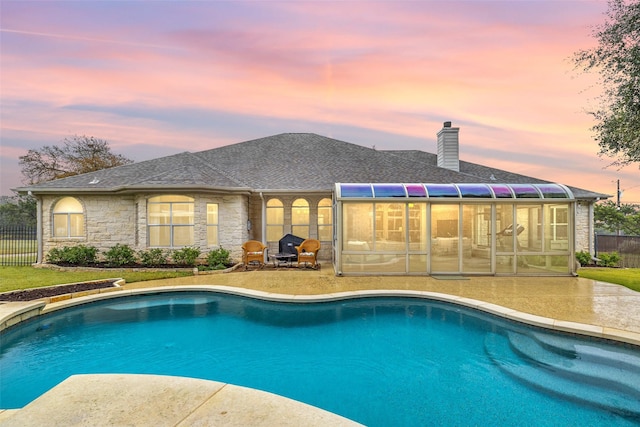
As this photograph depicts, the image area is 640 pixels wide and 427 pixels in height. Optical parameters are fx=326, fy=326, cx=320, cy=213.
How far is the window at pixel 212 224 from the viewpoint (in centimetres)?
1302

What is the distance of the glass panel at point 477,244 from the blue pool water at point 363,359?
4.14 metres

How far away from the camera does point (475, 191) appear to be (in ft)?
36.6

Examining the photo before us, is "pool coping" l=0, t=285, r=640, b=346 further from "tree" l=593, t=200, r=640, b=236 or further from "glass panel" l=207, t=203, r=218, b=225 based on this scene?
"tree" l=593, t=200, r=640, b=236

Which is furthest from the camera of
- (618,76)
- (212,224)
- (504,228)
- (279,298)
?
(212,224)

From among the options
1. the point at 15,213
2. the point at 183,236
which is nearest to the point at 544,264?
the point at 183,236

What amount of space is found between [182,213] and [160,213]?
2.80 ft

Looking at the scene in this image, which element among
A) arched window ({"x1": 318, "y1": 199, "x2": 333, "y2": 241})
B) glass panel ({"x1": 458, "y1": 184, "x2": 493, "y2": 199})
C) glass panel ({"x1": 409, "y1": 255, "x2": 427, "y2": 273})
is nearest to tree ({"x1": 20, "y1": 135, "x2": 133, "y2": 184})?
arched window ({"x1": 318, "y1": 199, "x2": 333, "y2": 241})

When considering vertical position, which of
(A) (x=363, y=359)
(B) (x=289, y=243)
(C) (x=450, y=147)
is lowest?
(A) (x=363, y=359)

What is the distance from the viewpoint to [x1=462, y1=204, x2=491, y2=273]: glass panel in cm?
1115

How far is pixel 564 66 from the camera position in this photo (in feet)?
35.3

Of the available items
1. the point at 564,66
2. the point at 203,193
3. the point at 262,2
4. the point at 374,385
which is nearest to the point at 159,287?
the point at 203,193

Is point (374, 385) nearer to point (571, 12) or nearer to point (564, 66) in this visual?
point (564, 66)

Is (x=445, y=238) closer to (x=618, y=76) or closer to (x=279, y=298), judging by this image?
(x=279, y=298)

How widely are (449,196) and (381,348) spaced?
7.11m
